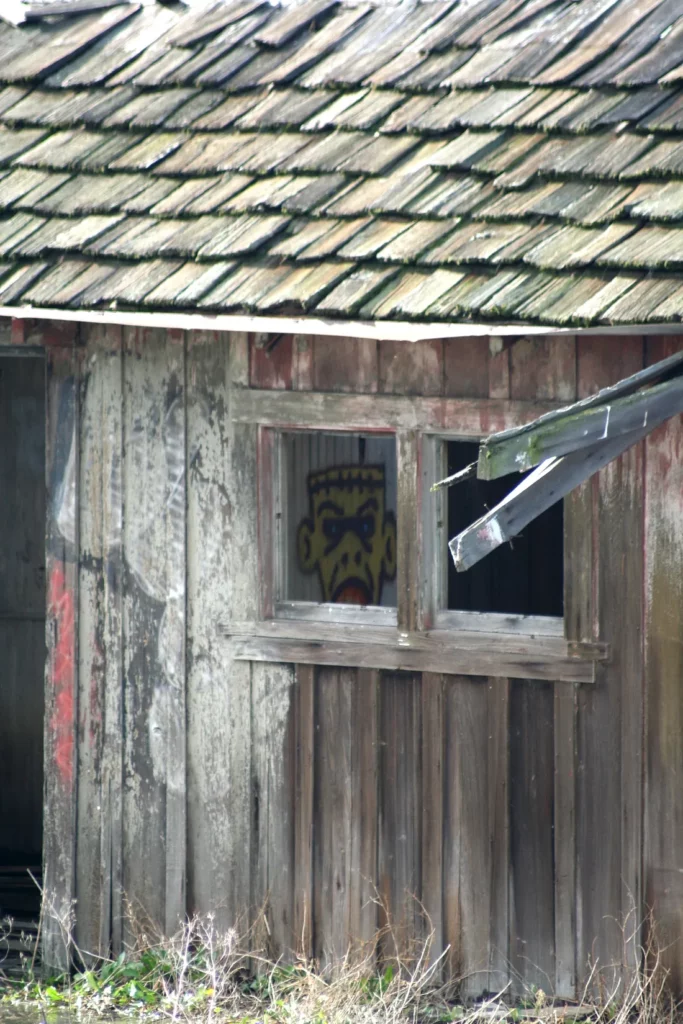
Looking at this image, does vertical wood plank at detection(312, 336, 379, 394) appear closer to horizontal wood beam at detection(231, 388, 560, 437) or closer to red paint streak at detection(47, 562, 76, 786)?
horizontal wood beam at detection(231, 388, 560, 437)

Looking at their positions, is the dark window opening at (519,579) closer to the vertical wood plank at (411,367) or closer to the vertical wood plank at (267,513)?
the vertical wood plank at (267,513)

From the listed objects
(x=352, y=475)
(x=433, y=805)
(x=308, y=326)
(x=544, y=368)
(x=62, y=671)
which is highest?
(x=308, y=326)

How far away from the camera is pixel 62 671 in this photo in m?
7.58

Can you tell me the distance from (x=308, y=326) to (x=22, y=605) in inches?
172

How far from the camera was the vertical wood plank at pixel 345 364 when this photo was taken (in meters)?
6.86

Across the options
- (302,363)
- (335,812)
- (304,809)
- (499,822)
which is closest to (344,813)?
(335,812)

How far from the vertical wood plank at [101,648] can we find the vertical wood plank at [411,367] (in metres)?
1.27

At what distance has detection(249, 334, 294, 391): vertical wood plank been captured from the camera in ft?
23.1

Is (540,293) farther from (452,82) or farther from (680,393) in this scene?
(452,82)

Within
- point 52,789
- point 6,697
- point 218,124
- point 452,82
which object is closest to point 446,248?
point 452,82

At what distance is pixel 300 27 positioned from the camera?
8.09 metres

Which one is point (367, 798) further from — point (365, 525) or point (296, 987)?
point (365, 525)

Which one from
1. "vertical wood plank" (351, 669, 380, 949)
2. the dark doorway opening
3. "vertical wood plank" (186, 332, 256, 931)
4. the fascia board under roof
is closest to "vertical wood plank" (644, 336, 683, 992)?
the fascia board under roof

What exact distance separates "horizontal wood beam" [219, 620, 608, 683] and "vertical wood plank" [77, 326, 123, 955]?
24.4 inches
